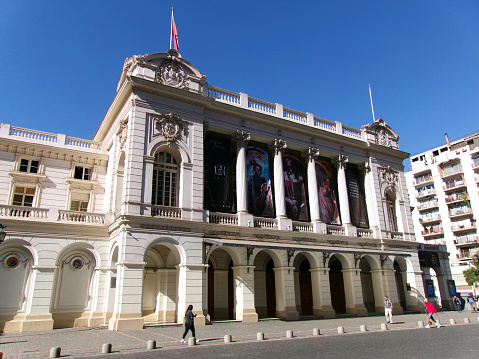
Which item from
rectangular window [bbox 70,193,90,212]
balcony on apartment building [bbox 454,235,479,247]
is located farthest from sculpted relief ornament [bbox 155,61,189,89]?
balcony on apartment building [bbox 454,235,479,247]

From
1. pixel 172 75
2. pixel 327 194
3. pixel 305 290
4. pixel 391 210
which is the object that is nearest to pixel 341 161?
pixel 327 194

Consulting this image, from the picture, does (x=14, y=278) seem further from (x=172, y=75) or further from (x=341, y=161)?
(x=341, y=161)

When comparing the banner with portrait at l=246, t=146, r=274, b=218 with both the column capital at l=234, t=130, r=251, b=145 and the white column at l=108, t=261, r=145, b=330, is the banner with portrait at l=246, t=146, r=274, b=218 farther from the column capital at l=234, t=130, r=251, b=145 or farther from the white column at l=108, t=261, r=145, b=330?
the white column at l=108, t=261, r=145, b=330

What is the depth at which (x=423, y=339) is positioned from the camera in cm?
1531

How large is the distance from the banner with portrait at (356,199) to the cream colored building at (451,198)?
33716 mm

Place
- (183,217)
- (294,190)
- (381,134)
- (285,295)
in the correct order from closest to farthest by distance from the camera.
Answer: (183,217) < (285,295) < (294,190) < (381,134)

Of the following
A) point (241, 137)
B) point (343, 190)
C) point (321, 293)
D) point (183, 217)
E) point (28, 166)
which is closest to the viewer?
point (183, 217)

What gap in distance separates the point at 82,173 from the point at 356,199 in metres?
22.2

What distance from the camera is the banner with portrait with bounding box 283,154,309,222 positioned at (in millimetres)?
28625

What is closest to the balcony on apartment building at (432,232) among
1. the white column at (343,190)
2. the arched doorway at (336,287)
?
the arched doorway at (336,287)

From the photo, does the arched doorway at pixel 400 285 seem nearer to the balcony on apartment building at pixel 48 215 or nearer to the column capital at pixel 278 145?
the column capital at pixel 278 145

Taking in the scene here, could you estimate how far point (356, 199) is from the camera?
32656mm

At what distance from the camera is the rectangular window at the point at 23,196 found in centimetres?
2484

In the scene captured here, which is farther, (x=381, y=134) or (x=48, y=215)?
(x=381, y=134)
